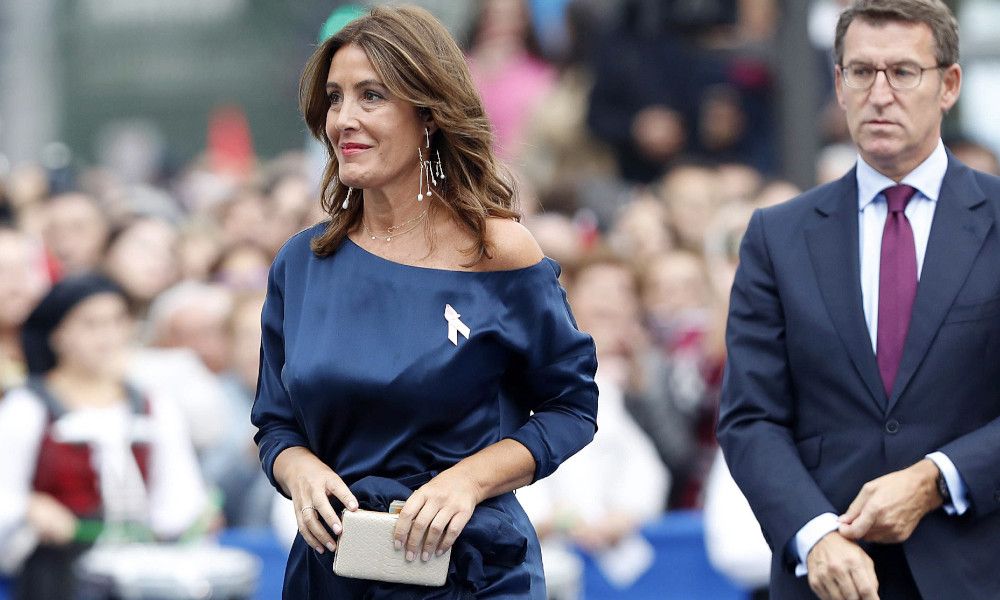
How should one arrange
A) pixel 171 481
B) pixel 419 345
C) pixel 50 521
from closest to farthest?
pixel 419 345
pixel 50 521
pixel 171 481

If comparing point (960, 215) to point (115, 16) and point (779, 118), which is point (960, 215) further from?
point (115, 16)

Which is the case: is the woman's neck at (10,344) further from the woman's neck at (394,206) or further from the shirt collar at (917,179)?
the shirt collar at (917,179)

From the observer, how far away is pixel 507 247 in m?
4.64

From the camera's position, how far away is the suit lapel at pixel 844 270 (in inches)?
193

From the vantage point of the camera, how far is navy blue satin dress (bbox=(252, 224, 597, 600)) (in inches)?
178

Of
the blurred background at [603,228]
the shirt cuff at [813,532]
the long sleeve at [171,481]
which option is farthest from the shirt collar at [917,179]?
the long sleeve at [171,481]

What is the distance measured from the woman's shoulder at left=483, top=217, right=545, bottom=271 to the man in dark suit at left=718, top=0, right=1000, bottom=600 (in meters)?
0.75

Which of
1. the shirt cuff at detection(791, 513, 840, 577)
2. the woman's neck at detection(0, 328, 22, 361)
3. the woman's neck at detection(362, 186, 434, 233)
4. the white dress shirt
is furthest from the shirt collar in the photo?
the woman's neck at detection(0, 328, 22, 361)

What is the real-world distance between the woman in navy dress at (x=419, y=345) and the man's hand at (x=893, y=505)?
72cm

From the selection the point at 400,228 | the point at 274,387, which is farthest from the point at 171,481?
the point at 400,228

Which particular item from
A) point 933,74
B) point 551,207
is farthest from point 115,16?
point 933,74

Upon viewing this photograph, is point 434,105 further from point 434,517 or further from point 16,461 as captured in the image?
point 16,461

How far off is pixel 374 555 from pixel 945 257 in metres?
1.73

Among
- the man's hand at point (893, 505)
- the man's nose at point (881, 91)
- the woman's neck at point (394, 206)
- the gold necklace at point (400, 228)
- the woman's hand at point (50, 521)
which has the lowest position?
the woman's hand at point (50, 521)
